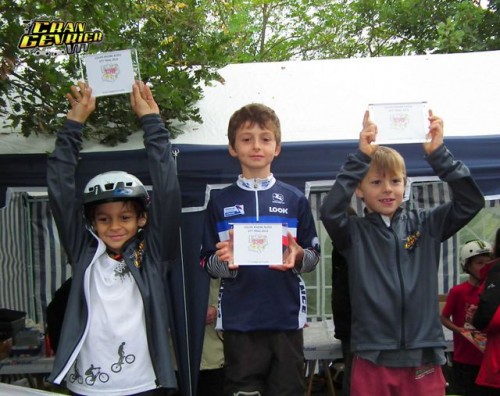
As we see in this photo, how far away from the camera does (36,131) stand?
11.6ft

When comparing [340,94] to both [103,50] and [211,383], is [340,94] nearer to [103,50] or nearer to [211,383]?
[103,50]

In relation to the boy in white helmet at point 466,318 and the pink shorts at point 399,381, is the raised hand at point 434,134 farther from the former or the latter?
the boy in white helmet at point 466,318

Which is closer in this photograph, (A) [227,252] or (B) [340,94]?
(A) [227,252]

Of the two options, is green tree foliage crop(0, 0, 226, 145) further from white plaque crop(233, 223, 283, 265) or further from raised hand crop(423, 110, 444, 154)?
raised hand crop(423, 110, 444, 154)

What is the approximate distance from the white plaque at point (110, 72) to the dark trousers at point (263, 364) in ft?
4.74

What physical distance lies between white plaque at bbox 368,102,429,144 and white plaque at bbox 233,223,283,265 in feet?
2.34

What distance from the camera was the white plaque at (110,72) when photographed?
120 inches

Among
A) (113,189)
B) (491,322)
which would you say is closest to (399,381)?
(491,322)

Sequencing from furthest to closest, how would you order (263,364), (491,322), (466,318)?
(466,318) → (491,322) → (263,364)

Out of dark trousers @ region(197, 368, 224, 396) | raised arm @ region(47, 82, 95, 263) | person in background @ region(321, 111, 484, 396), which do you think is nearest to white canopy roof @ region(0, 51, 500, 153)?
raised arm @ region(47, 82, 95, 263)

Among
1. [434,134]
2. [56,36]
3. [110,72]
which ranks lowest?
[434,134]

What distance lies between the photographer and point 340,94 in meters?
4.14

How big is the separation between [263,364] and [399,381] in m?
0.68

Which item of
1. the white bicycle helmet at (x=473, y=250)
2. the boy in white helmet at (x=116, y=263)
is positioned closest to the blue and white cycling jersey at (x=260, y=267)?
the boy in white helmet at (x=116, y=263)
